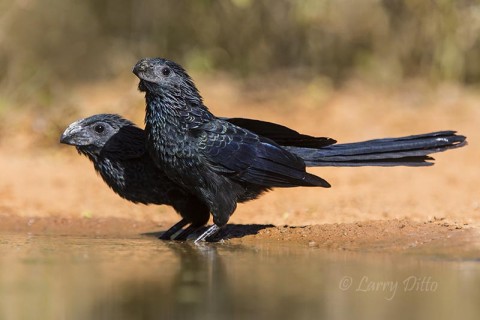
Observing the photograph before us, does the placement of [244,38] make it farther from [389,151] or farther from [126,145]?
[389,151]

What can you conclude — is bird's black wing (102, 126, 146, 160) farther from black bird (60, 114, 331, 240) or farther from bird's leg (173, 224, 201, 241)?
bird's leg (173, 224, 201, 241)

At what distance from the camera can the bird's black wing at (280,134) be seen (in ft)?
23.6

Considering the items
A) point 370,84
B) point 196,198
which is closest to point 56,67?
point 370,84

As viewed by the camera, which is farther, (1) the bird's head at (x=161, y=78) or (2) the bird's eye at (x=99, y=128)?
(2) the bird's eye at (x=99, y=128)

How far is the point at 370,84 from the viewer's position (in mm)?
12500

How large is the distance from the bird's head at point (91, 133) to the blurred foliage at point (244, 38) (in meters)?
4.24

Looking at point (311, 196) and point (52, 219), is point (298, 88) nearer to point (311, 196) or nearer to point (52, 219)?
point (311, 196)

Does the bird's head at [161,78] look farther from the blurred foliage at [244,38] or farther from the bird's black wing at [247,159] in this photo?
the blurred foliage at [244,38]

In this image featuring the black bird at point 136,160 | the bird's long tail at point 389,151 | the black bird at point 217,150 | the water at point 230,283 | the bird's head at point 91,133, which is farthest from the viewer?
the bird's head at point 91,133

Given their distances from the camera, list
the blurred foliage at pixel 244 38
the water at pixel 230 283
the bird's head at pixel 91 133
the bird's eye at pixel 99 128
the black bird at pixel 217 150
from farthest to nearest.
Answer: the blurred foliage at pixel 244 38, the bird's eye at pixel 99 128, the bird's head at pixel 91 133, the black bird at pixel 217 150, the water at pixel 230 283

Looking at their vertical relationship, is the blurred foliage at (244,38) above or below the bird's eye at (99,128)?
above

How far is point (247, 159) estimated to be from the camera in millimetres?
6816

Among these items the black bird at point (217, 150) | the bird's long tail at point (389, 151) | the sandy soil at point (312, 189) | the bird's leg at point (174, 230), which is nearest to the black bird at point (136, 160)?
the bird's leg at point (174, 230)

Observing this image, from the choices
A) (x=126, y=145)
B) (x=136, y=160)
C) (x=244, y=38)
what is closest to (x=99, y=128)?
(x=126, y=145)
